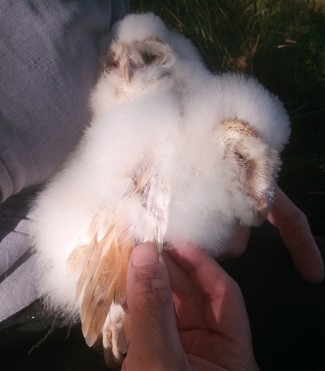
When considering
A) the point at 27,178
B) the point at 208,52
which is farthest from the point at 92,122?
the point at 208,52

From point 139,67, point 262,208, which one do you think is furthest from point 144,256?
point 139,67

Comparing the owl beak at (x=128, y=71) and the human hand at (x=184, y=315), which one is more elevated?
the owl beak at (x=128, y=71)

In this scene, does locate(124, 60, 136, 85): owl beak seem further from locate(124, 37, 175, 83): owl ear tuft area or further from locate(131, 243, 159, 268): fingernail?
locate(131, 243, 159, 268): fingernail

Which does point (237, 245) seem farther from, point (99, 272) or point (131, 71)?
point (131, 71)

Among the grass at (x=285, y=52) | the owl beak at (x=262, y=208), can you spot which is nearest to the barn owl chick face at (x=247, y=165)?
the owl beak at (x=262, y=208)

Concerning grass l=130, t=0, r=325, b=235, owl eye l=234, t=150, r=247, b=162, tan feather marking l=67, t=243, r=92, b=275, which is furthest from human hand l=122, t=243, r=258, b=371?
grass l=130, t=0, r=325, b=235

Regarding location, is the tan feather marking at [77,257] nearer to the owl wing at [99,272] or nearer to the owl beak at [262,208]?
the owl wing at [99,272]

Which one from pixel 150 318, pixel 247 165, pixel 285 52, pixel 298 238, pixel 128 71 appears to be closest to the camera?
pixel 150 318
